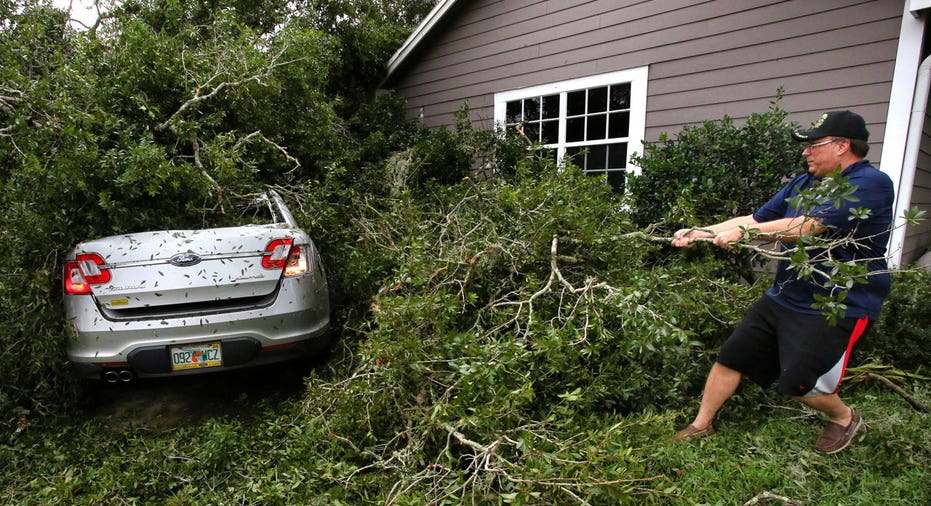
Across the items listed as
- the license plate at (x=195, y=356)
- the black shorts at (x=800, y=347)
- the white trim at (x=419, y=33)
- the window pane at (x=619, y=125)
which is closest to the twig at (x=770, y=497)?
the black shorts at (x=800, y=347)

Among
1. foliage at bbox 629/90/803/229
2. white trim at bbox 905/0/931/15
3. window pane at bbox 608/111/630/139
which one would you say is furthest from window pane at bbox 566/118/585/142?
white trim at bbox 905/0/931/15

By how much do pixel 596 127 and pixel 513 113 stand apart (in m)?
1.47

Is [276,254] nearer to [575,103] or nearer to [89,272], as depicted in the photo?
[89,272]

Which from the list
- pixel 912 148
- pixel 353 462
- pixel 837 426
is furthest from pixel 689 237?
pixel 912 148

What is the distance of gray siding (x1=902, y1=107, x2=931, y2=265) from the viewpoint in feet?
15.1

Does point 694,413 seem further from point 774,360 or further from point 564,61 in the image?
point 564,61

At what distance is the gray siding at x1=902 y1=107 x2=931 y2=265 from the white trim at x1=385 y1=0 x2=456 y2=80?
6125 millimetres

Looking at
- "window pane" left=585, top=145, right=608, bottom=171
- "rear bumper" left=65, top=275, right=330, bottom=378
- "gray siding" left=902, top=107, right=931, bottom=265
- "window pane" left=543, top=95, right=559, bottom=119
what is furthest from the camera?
"window pane" left=543, top=95, right=559, bottom=119

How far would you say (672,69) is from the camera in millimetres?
5602

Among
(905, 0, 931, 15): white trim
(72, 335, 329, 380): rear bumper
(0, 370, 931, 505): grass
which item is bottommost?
(0, 370, 931, 505): grass

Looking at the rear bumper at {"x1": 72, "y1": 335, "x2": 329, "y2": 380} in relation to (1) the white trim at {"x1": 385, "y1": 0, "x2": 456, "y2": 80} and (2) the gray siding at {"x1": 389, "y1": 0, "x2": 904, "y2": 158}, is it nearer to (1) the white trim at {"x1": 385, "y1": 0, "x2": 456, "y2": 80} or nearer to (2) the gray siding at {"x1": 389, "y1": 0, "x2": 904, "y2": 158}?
(2) the gray siding at {"x1": 389, "y1": 0, "x2": 904, "y2": 158}

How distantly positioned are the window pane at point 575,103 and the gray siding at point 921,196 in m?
3.47

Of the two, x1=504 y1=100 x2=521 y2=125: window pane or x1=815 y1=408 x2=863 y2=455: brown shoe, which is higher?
x1=504 y1=100 x2=521 y2=125: window pane

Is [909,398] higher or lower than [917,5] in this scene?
lower
